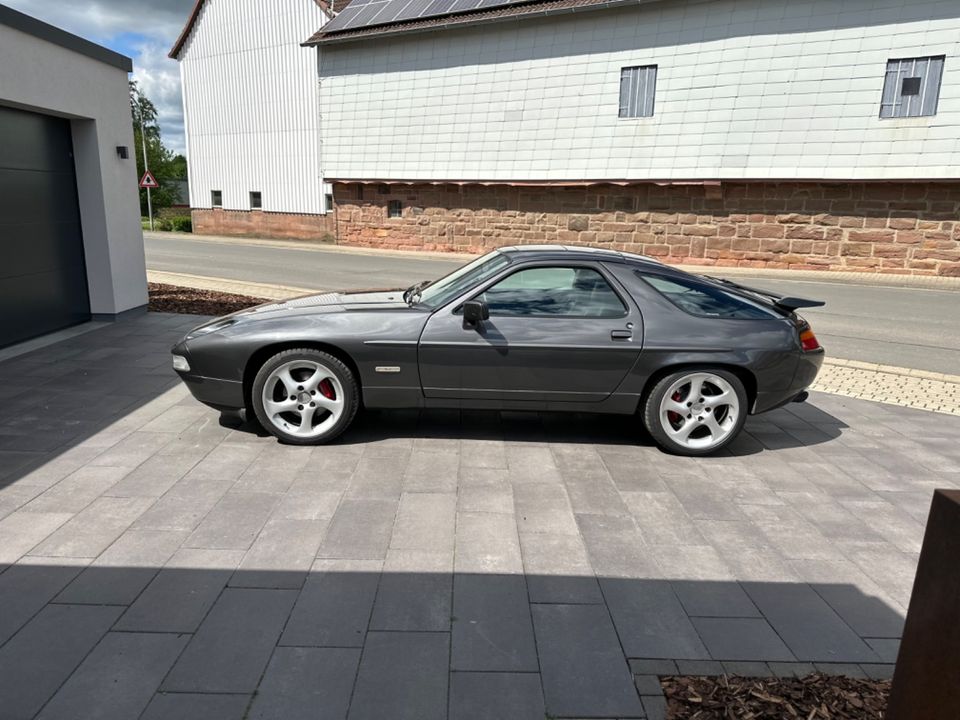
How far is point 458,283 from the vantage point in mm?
5117

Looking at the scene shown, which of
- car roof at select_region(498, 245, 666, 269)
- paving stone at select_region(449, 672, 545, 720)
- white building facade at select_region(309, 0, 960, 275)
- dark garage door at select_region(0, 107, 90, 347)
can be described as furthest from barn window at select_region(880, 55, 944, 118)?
paving stone at select_region(449, 672, 545, 720)

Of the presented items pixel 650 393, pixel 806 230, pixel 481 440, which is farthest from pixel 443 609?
pixel 806 230

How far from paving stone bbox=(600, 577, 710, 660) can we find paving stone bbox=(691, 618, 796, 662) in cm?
5

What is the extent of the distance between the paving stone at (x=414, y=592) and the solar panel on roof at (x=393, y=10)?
22.0 meters

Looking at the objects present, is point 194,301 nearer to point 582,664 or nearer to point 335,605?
point 335,605

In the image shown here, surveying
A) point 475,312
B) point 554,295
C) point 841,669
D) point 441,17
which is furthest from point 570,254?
point 441,17

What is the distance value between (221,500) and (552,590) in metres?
1.99

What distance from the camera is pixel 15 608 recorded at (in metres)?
2.84

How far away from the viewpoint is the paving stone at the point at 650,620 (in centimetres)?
272

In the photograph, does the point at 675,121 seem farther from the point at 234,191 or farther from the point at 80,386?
the point at 234,191

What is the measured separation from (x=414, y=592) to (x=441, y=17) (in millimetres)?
23242

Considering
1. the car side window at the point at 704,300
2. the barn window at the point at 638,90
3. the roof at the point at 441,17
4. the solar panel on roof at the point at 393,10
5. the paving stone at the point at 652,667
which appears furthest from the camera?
the solar panel on roof at the point at 393,10

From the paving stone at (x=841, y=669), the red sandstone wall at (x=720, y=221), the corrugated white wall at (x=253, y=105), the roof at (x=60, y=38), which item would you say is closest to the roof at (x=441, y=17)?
the corrugated white wall at (x=253, y=105)

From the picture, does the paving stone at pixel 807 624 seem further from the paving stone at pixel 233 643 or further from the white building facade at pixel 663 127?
the white building facade at pixel 663 127
